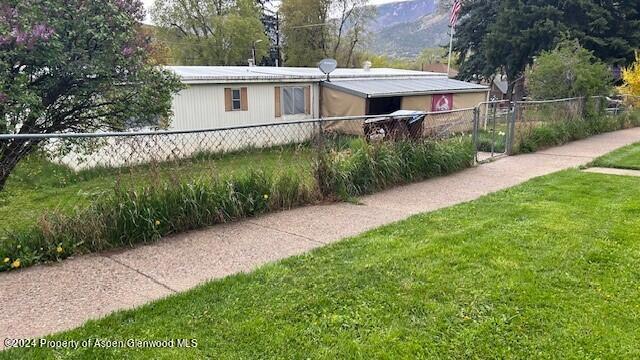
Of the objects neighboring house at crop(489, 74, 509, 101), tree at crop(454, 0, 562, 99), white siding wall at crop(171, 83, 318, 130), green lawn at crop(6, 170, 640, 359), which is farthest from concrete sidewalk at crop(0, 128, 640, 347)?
neighboring house at crop(489, 74, 509, 101)

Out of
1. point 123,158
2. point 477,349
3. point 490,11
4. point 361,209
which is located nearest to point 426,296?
point 477,349

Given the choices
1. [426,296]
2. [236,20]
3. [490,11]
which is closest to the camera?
[426,296]

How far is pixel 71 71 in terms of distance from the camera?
24.3 ft

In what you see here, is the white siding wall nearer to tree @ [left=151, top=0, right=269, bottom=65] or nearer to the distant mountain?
tree @ [left=151, top=0, right=269, bottom=65]

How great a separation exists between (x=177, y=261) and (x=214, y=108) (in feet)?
40.9

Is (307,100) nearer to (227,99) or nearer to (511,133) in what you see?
(227,99)

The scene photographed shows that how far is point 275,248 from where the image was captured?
4.73 meters

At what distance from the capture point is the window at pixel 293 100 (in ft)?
60.5

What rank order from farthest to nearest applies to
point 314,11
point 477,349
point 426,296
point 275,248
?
point 314,11
point 275,248
point 426,296
point 477,349

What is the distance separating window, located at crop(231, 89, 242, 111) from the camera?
16.8 m

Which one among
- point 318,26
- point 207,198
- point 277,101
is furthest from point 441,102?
point 318,26

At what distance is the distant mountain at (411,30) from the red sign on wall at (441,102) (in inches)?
3491

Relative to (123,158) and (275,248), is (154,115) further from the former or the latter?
(275,248)

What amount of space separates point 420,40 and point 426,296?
136 metres
